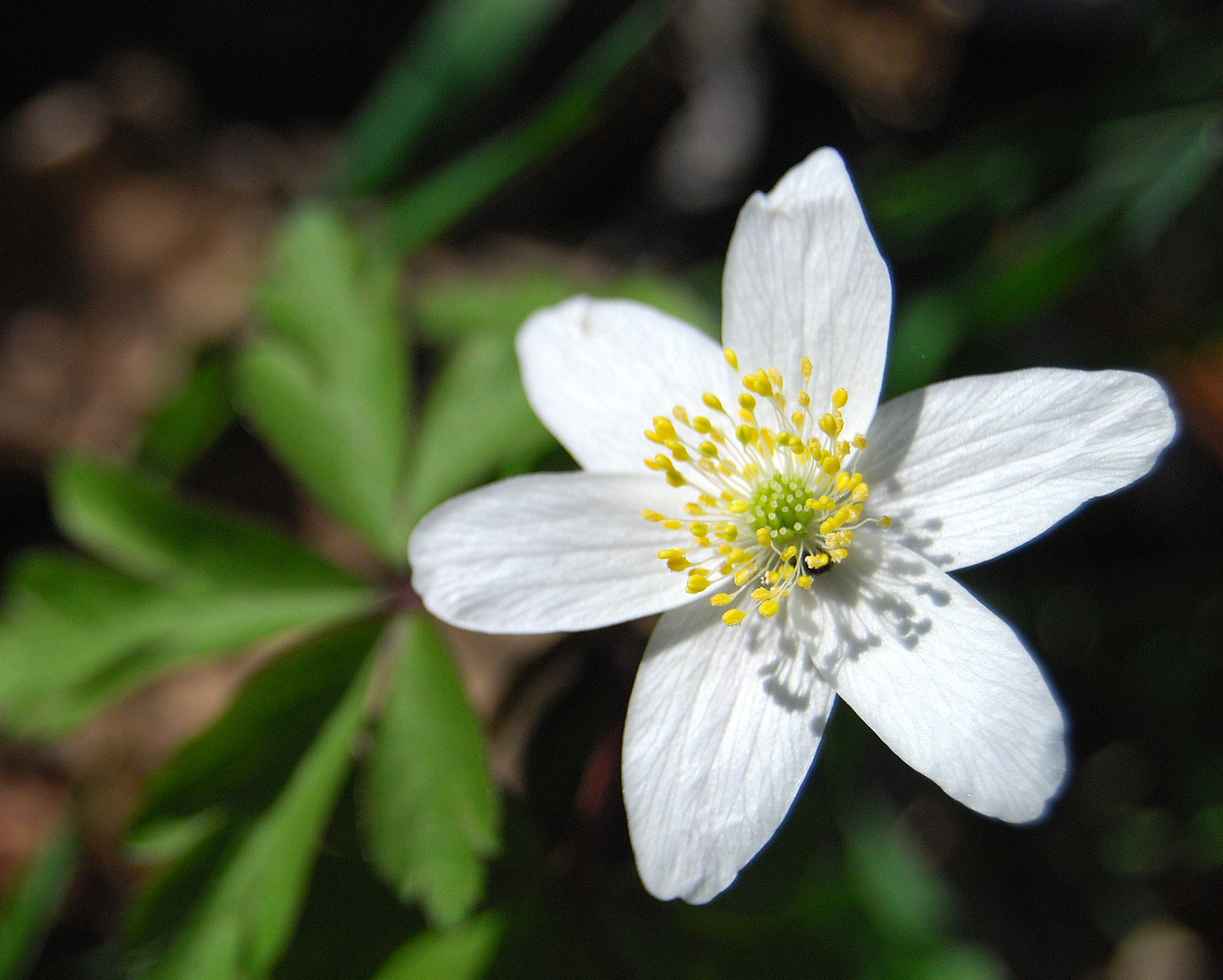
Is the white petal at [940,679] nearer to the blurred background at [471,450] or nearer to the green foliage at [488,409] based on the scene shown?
the blurred background at [471,450]

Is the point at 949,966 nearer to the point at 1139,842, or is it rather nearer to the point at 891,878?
the point at 891,878

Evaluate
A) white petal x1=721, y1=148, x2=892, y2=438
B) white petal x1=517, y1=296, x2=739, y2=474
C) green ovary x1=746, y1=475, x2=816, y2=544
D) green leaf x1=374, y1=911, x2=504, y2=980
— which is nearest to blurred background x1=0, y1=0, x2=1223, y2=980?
green leaf x1=374, y1=911, x2=504, y2=980

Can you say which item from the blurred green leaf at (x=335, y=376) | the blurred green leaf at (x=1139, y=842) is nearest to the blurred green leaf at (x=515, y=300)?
the blurred green leaf at (x=335, y=376)

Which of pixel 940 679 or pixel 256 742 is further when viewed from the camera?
pixel 256 742

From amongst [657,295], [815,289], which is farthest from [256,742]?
[815,289]

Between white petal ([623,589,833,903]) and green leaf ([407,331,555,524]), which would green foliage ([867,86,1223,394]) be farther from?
A: white petal ([623,589,833,903])

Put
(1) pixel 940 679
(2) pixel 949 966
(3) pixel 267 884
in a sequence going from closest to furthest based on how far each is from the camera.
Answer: (1) pixel 940 679, (3) pixel 267 884, (2) pixel 949 966

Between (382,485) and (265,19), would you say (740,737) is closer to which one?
(382,485)

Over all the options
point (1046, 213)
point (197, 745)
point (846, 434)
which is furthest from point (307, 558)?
point (1046, 213)
